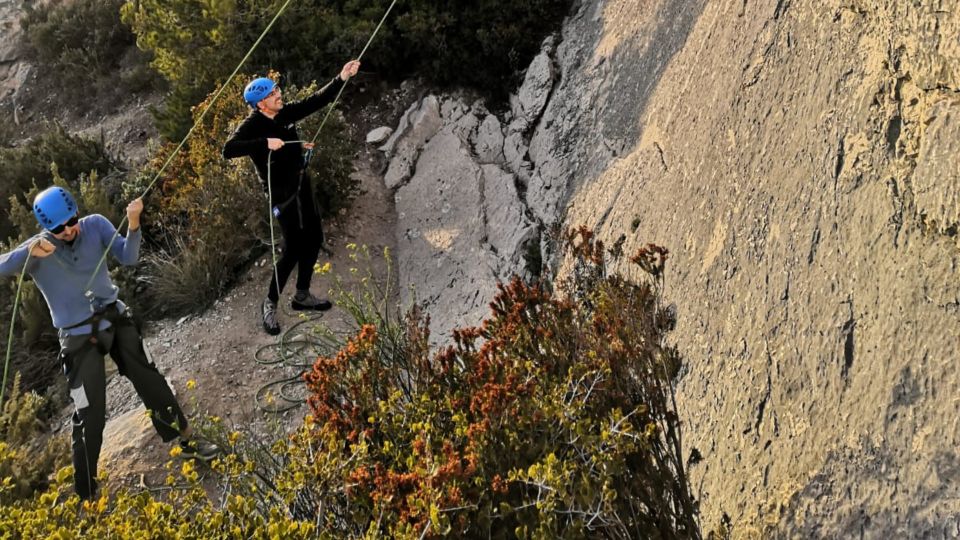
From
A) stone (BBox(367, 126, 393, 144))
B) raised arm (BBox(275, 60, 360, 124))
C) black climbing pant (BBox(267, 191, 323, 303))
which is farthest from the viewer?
stone (BBox(367, 126, 393, 144))

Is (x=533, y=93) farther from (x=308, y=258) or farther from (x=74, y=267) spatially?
(x=74, y=267)

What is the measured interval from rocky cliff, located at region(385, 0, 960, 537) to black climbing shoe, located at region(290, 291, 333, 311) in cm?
254

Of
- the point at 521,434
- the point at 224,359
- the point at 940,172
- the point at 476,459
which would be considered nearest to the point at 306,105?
the point at 224,359

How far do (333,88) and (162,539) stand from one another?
4232 millimetres

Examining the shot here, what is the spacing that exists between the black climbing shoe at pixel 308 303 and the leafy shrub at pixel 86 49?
732cm

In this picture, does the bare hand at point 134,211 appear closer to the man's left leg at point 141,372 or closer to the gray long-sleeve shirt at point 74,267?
the gray long-sleeve shirt at point 74,267

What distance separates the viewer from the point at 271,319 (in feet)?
20.3

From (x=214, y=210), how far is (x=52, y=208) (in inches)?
121

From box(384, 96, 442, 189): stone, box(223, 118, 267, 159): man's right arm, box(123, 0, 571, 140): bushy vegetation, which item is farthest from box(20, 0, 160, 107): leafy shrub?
box(223, 118, 267, 159): man's right arm

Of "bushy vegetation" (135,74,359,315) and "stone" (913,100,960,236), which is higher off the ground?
"stone" (913,100,960,236)

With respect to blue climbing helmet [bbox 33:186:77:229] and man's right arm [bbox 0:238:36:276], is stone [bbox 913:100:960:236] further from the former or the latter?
man's right arm [bbox 0:238:36:276]

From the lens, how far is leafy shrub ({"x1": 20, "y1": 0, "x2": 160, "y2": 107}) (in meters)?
12.0

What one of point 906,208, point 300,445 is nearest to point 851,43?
point 906,208

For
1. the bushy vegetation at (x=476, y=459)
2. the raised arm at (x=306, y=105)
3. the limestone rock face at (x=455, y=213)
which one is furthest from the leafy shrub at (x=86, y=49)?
the bushy vegetation at (x=476, y=459)
